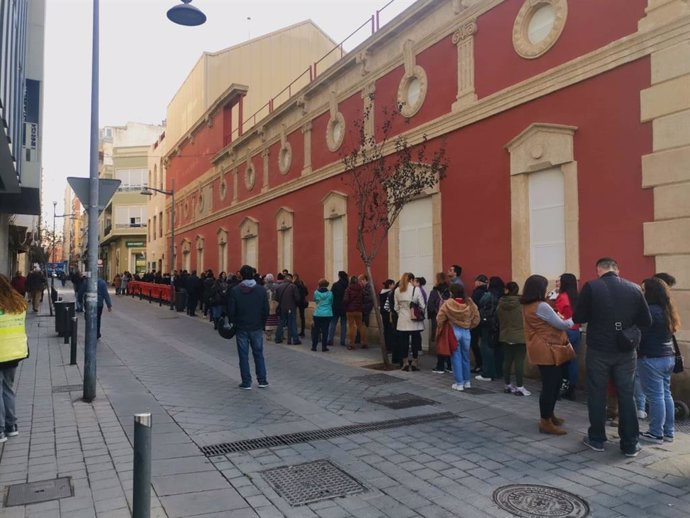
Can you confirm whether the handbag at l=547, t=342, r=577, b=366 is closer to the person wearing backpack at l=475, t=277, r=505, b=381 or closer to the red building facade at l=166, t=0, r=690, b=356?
the red building facade at l=166, t=0, r=690, b=356

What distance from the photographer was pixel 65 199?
113750mm

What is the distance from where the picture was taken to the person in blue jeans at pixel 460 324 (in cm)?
840

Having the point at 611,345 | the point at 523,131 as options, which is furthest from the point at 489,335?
the point at 611,345

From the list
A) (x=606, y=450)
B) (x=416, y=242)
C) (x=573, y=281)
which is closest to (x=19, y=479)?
(x=606, y=450)

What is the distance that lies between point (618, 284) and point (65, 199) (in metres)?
124

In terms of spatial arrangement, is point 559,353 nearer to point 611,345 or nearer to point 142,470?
point 611,345

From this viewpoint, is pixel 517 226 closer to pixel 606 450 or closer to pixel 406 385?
pixel 406 385

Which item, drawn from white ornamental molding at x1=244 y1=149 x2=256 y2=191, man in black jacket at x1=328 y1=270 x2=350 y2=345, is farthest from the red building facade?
white ornamental molding at x1=244 y1=149 x2=256 y2=191

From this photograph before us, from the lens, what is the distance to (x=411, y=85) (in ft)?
44.0

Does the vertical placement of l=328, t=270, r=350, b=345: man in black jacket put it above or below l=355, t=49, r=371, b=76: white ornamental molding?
below

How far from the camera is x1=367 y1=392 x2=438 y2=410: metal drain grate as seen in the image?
7.41 m

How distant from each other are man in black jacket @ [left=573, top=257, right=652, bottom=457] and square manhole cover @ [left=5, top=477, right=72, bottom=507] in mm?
4745

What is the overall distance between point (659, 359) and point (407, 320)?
4632 mm

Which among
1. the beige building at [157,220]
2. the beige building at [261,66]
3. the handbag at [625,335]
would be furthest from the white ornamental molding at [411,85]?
the beige building at [157,220]
